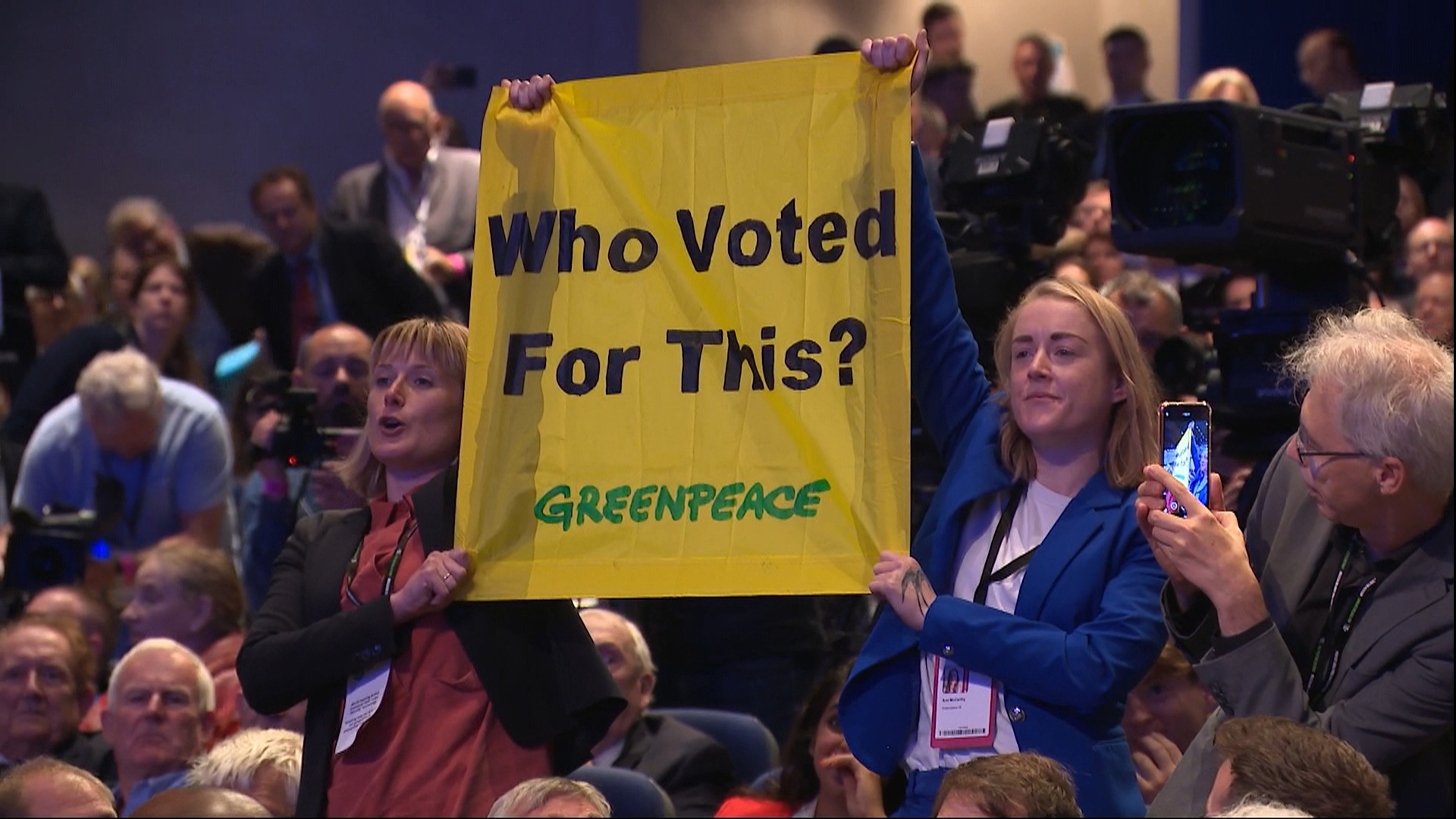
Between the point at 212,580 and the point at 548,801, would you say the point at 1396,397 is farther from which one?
the point at 212,580

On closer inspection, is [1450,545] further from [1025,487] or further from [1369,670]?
[1025,487]

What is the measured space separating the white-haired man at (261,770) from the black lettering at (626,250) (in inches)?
44.4

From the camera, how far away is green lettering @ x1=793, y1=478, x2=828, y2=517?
10.6ft

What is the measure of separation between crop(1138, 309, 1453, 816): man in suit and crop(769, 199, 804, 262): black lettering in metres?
0.75

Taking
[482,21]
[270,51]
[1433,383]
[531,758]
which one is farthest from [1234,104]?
[270,51]

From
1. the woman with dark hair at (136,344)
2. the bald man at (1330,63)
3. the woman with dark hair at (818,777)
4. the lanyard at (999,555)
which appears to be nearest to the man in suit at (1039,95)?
the bald man at (1330,63)

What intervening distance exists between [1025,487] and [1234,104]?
3.99 ft

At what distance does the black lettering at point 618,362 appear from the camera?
134 inches

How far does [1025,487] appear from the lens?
3273mm

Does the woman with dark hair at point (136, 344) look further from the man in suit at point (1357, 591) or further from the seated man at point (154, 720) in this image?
the man in suit at point (1357, 591)

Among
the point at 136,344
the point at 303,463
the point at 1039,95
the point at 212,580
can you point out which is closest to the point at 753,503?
the point at 303,463

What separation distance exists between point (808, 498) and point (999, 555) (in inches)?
12.6

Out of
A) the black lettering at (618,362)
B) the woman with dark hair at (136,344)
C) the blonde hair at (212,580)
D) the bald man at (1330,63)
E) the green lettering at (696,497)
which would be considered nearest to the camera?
the green lettering at (696,497)

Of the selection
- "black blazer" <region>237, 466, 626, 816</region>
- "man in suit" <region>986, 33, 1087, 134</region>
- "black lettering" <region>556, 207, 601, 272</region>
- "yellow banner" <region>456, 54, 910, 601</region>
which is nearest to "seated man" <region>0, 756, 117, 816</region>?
"black blazer" <region>237, 466, 626, 816</region>
